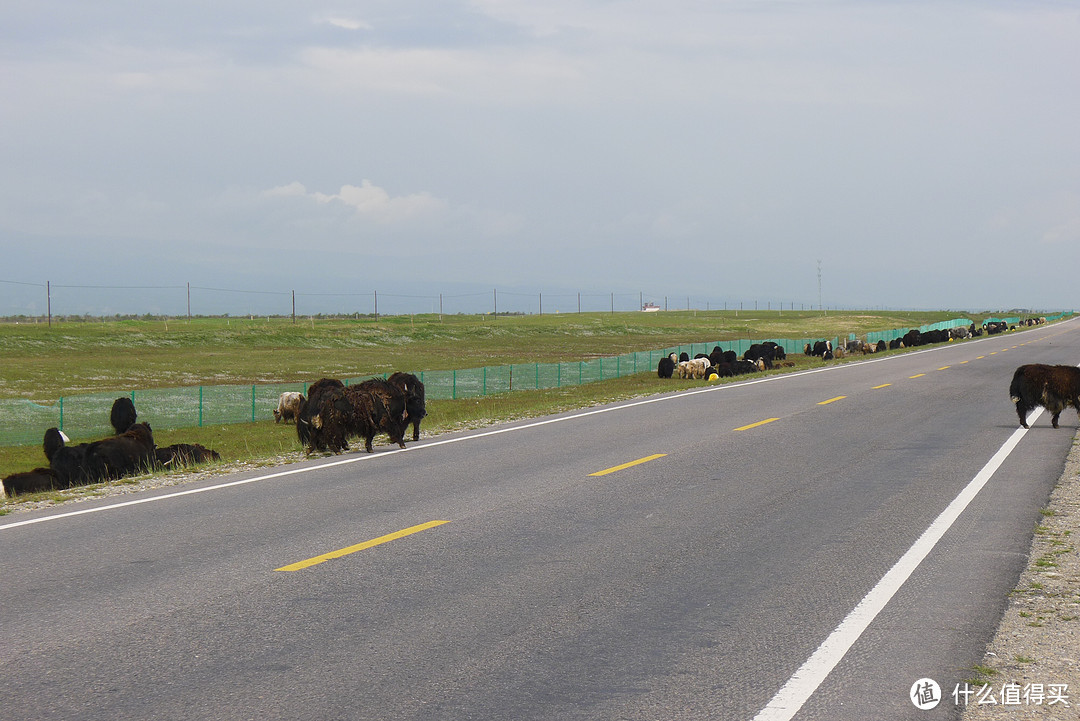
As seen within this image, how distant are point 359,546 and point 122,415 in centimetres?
1939

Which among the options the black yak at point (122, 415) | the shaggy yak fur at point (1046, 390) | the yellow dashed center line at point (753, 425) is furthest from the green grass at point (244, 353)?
the shaggy yak fur at point (1046, 390)

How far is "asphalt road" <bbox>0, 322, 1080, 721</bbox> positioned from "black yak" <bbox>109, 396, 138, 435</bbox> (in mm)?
13367

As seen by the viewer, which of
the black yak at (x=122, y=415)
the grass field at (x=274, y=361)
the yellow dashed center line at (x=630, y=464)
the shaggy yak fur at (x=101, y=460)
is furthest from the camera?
the grass field at (x=274, y=361)

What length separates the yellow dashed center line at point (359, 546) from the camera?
8266mm

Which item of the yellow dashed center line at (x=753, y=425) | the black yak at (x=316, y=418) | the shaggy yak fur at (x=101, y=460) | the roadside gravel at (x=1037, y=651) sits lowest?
the shaggy yak fur at (x=101, y=460)

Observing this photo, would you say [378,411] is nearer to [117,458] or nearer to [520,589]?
[117,458]

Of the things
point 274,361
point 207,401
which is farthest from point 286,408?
point 274,361

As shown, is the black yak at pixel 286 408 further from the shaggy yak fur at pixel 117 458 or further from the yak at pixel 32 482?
the yak at pixel 32 482

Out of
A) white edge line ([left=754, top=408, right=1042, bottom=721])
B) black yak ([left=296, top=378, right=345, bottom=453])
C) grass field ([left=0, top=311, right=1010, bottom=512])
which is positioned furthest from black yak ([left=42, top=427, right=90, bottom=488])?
white edge line ([left=754, top=408, right=1042, bottom=721])

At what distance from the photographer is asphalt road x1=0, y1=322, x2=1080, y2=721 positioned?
5434mm

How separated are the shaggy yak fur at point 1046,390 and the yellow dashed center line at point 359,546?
13850mm

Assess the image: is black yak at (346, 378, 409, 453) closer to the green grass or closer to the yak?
the yak

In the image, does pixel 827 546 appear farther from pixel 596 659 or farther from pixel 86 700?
pixel 86 700

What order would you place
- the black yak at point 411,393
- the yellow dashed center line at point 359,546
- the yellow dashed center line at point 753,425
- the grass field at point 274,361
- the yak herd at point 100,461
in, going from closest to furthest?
1. the yellow dashed center line at point 359,546
2. the black yak at point 411,393
3. the yak herd at point 100,461
4. the yellow dashed center line at point 753,425
5. the grass field at point 274,361
